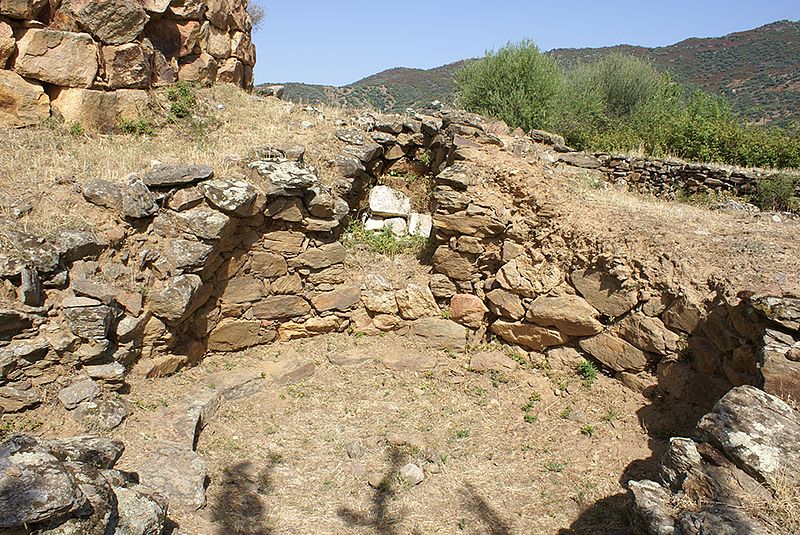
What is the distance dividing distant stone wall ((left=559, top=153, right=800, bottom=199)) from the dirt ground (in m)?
4.95

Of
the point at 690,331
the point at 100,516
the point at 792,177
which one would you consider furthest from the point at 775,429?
the point at 792,177

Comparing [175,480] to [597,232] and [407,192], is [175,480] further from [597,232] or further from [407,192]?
[407,192]

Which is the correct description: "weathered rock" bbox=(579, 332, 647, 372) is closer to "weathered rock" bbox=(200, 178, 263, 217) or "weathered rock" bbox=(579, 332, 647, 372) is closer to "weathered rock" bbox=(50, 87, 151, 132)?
"weathered rock" bbox=(200, 178, 263, 217)

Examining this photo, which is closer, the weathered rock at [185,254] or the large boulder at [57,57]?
the weathered rock at [185,254]

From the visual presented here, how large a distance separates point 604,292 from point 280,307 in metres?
4.15

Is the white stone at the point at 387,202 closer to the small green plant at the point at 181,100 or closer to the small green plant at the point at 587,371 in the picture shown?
the small green plant at the point at 181,100

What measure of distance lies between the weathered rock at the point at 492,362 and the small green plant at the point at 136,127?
19.3 ft

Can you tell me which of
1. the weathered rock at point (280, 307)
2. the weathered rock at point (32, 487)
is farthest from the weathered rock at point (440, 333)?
the weathered rock at point (32, 487)

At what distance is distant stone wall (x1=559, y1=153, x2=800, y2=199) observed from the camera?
995cm

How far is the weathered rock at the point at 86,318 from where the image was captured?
5.29 m

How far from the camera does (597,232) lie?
6.68 meters

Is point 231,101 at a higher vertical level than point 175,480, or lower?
higher

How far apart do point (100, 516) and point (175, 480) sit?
4.59ft

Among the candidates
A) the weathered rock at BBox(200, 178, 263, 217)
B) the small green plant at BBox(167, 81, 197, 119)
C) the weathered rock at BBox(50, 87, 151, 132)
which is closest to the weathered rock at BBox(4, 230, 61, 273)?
the weathered rock at BBox(200, 178, 263, 217)
